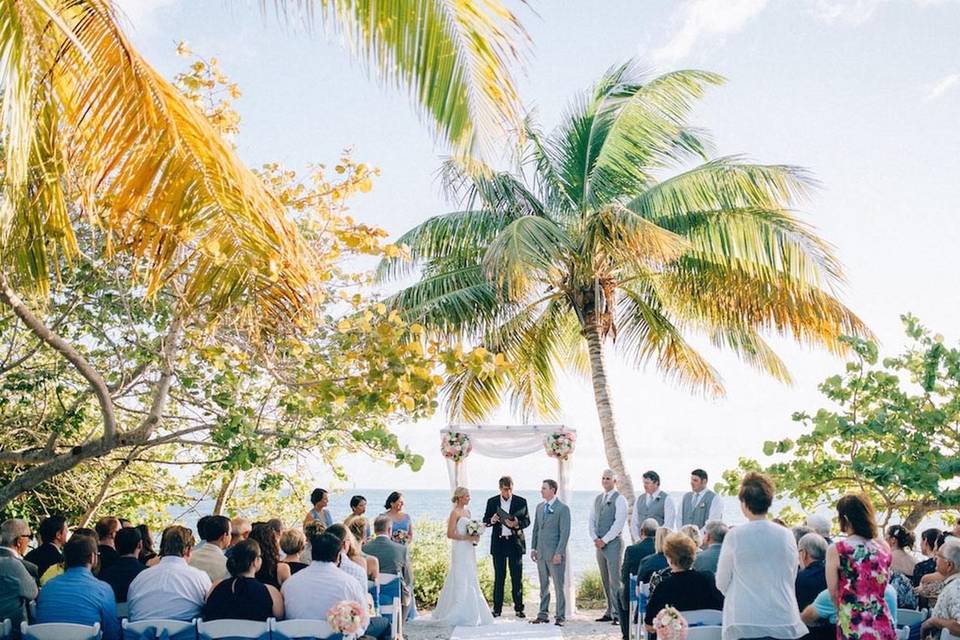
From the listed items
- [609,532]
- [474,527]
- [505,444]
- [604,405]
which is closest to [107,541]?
[474,527]

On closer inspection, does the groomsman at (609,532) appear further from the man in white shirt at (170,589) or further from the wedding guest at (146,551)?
the man in white shirt at (170,589)

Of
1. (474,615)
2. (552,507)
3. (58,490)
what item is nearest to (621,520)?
(552,507)

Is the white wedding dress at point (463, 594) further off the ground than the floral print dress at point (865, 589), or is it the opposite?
the floral print dress at point (865, 589)

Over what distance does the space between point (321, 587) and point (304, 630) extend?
0.34 metres

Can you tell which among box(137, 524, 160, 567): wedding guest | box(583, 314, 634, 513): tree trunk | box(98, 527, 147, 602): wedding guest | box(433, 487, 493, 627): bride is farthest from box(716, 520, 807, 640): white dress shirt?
box(583, 314, 634, 513): tree trunk

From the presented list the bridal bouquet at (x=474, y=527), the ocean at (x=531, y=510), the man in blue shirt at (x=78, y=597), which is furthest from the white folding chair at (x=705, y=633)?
the ocean at (x=531, y=510)

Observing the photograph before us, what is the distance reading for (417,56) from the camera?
4.94 metres

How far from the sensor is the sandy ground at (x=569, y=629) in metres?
10.7

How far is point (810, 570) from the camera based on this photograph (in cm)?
639

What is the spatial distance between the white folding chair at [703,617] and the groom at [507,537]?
5.73m

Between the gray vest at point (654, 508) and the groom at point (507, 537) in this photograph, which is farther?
the groom at point (507, 537)

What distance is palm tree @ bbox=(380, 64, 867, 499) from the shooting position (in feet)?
43.2

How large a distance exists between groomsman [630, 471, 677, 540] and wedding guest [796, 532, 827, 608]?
4.63 metres

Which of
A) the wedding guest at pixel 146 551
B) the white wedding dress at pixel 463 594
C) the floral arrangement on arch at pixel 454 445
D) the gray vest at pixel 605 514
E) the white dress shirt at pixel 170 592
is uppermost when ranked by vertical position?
the floral arrangement on arch at pixel 454 445
